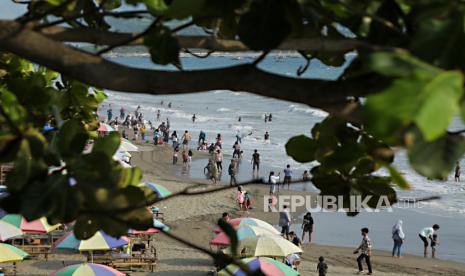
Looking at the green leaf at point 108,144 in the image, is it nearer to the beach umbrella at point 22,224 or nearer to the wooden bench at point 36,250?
the beach umbrella at point 22,224

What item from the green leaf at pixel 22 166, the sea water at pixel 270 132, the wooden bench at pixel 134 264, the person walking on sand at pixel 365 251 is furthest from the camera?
the sea water at pixel 270 132

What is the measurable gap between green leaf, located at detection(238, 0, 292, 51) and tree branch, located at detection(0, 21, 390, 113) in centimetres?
10

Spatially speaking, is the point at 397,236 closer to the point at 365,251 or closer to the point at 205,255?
the point at 365,251

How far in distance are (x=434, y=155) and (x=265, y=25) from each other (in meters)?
0.54

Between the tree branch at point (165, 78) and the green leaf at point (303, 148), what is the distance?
1.34 ft

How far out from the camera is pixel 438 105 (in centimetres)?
98

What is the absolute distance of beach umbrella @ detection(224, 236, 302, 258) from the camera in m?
12.9

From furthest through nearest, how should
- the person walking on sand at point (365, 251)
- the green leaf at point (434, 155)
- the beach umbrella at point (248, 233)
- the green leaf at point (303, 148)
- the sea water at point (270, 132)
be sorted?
the sea water at point (270, 132) < the person walking on sand at point (365, 251) < the beach umbrella at point (248, 233) < the green leaf at point (303, 148) < the green leaf at point (434, 155)

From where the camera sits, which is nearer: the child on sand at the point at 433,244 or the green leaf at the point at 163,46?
the green leaf at the point at 163,46

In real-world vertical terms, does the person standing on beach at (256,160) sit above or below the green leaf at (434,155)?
below

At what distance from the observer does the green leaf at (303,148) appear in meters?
2.02

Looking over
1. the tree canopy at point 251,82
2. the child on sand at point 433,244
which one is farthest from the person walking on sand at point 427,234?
the tree canopy at point 251,82

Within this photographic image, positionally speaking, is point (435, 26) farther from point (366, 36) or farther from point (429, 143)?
point (366, 36)

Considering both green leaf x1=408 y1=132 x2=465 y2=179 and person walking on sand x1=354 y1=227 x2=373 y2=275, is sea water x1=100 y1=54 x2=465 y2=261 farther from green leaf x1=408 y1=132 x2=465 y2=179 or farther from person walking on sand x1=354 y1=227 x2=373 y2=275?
green leaf x1=408 y1=132 x2=465 y2=179
